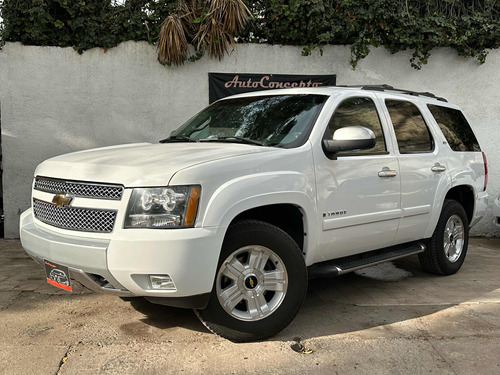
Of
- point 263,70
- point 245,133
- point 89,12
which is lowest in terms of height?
point 245,133

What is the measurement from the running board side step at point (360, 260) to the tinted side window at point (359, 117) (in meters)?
0.95

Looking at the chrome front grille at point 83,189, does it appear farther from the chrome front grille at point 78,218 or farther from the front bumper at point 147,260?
the front bumper at point 147,260

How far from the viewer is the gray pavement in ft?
10.1

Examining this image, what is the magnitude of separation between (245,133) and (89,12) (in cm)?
450

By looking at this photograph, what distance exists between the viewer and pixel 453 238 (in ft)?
17.8

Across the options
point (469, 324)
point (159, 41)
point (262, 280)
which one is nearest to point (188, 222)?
point (262, 280)

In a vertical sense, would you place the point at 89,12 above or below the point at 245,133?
above

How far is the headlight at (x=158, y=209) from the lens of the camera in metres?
2.92

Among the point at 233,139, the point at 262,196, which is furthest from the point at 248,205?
the point at 233,139

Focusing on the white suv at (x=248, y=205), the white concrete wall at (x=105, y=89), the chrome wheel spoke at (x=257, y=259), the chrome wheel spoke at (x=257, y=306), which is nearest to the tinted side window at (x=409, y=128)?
the white suv at (x=248, y=205)

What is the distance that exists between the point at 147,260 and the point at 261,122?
1692 millimetres

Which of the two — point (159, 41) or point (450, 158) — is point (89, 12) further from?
point (450, 158)

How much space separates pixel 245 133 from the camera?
13.0ft

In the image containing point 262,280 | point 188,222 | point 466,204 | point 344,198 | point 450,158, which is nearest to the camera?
point 188,222
